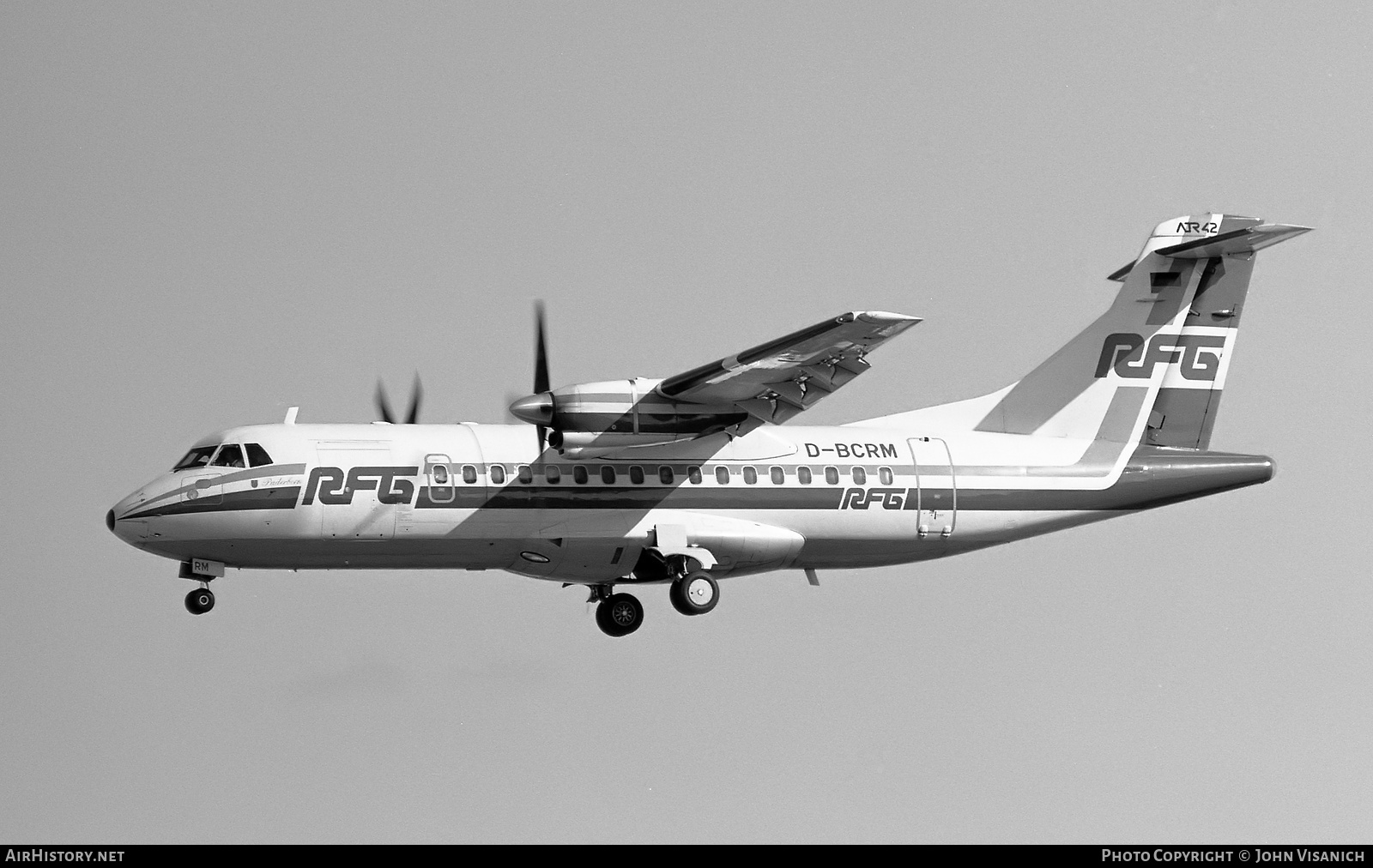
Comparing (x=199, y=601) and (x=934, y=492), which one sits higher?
(x=934, y=492)

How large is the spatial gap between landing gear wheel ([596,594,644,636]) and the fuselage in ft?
1.87

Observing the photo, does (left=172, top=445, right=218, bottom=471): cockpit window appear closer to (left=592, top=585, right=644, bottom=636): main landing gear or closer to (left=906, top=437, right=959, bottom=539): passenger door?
(left=592, top=585, right=644, bottom=636): main landing gear

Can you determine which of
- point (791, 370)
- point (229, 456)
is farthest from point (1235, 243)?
point (229, 456)

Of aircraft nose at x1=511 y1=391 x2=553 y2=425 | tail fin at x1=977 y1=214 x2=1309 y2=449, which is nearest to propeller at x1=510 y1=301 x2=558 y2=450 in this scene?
aircraft nose at x1=511 y1=391 x2=553 y2=425

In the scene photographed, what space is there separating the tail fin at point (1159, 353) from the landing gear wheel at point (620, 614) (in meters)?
6.08

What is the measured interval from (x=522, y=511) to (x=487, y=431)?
126cm

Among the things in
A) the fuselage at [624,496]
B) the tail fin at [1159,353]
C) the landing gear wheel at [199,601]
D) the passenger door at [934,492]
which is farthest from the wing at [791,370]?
the landing gear wheel at [199,601]

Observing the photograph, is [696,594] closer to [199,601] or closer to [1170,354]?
[199,601]

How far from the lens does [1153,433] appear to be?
28219 mm

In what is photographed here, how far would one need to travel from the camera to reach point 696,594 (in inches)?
996

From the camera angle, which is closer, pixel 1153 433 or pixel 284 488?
pixel 284 488

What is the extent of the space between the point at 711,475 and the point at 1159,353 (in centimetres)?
747
